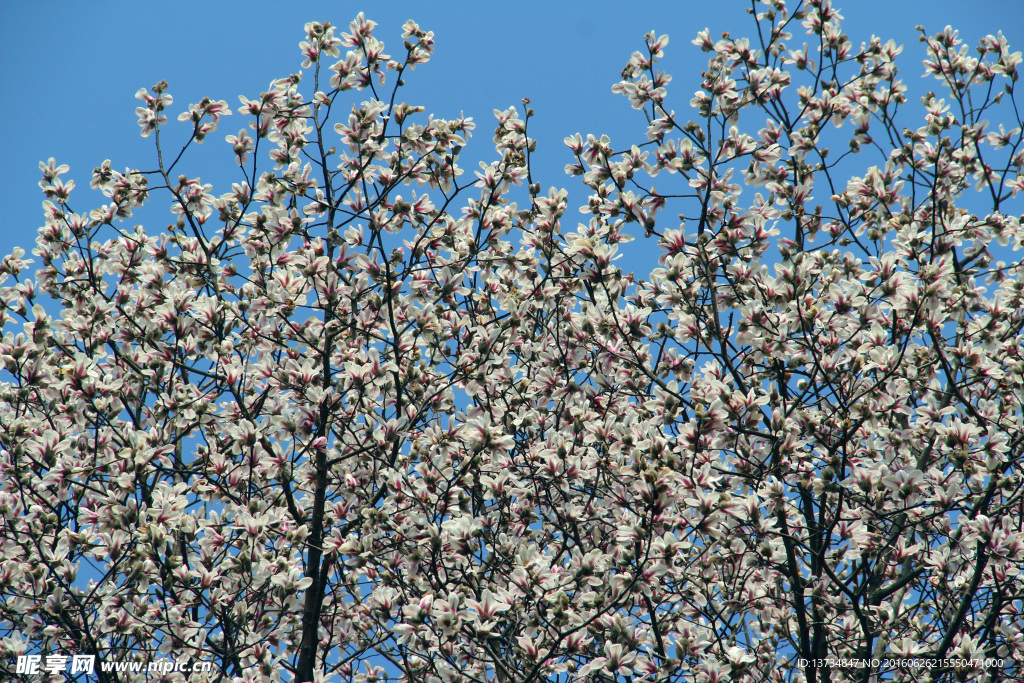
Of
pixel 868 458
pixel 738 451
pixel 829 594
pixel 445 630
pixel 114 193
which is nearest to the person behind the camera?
pixel 445 630

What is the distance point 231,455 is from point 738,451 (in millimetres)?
4136

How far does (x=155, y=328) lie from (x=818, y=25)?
258 inches

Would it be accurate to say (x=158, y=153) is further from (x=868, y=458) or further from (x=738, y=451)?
(x=868, y=458)

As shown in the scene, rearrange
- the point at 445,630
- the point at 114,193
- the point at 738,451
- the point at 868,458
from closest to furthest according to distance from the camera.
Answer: the point at 445,630, the point at 738,451, the point at 868,458, the point at 114,193

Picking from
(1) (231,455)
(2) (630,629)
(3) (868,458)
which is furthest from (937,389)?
(1) (231,455)

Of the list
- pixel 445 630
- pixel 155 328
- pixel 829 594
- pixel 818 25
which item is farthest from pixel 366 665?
pixel 818 25

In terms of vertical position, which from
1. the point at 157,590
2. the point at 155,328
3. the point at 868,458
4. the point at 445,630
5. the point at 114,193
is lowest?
the point at 445,630

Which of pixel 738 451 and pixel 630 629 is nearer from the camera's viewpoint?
pixel 630 629

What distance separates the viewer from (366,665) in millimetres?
7410

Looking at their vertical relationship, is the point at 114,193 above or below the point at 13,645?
above

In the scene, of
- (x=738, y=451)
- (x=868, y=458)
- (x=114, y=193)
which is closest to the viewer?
(x=738, y=451)

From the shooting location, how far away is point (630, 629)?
5.61 metres

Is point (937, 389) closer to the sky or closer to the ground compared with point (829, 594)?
closer to the sky

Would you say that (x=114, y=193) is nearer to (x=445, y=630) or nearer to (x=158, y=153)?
(x=158, y=153)
